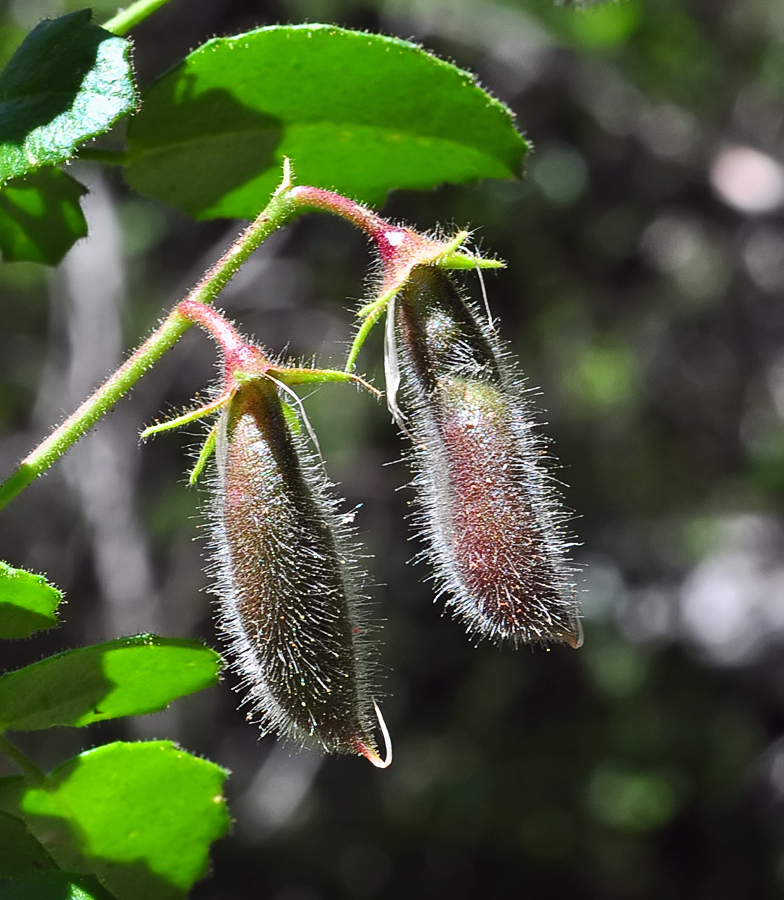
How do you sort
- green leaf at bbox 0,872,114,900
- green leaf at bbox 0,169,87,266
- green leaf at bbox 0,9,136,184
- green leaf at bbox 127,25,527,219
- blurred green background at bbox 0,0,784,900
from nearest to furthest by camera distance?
green leaf at bbox 0,872,114,900 < green leaf at bbox 0,9,136,184 < green leaf at bbox 127,25,527,219 < green leaf at bbox 0,169,87,266 < blurred green background at bbox 0,0,784,900

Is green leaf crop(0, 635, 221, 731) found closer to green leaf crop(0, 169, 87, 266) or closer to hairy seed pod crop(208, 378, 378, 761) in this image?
hairy seed pod crop(208, 378, 378, 761)

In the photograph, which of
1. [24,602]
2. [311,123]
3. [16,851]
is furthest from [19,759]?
[311,123]

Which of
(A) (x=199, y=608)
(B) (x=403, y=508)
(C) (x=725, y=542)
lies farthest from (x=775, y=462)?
(A) (x=199, y=608)

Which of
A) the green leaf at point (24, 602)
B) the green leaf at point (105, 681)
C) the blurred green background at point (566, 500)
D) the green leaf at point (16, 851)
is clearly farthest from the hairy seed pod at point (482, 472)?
the blurred green background at point (566, 500)

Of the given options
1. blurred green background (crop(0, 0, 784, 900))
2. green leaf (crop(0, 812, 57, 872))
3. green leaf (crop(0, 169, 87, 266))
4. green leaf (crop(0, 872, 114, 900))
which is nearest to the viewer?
green leaf (crop(0, 872, 114, 900))

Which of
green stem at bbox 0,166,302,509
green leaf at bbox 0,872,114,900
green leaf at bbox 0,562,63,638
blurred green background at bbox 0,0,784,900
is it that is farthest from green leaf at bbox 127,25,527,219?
blurred green background at bbox 0,0,784,900

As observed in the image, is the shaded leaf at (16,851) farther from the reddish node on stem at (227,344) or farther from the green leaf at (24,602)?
the reddish node on stem at (227,344)

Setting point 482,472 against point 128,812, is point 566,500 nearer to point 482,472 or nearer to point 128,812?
point 482,472
